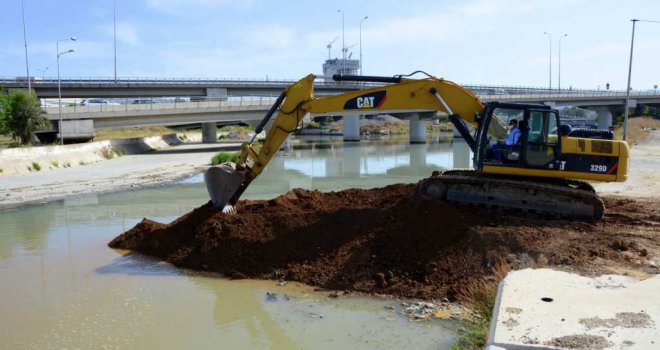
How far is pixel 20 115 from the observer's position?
37.6 m

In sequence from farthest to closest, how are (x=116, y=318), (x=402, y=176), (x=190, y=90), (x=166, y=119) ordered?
(x=190, y=90) → (x=166, y=119) → (x=402, y=176) → (x=116, y=318)

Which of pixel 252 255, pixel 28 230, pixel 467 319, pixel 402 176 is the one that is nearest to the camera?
pixel 467 319

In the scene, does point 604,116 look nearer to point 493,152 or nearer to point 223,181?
point 493,152

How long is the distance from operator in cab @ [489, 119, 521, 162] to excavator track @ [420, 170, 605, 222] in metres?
0.49

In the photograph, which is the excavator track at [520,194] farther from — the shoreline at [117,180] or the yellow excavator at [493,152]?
the shoreline at [117,180]

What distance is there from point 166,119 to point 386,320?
43.9 metres

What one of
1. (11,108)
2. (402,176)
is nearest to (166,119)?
(11,108)

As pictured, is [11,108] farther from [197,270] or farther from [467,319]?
[467,319]

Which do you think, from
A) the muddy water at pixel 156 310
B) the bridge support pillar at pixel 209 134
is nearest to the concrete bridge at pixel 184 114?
the bridge support pillar at pixel 209 134

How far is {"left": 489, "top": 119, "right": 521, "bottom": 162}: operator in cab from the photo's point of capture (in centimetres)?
1089

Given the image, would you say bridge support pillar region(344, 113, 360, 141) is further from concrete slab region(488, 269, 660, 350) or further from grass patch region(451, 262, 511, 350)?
concrete slab region(488, 269, 660, 350)

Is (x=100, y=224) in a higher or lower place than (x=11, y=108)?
lower

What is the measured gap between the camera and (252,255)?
34.7ft

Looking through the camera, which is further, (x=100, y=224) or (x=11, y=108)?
(x=11, y=108)
